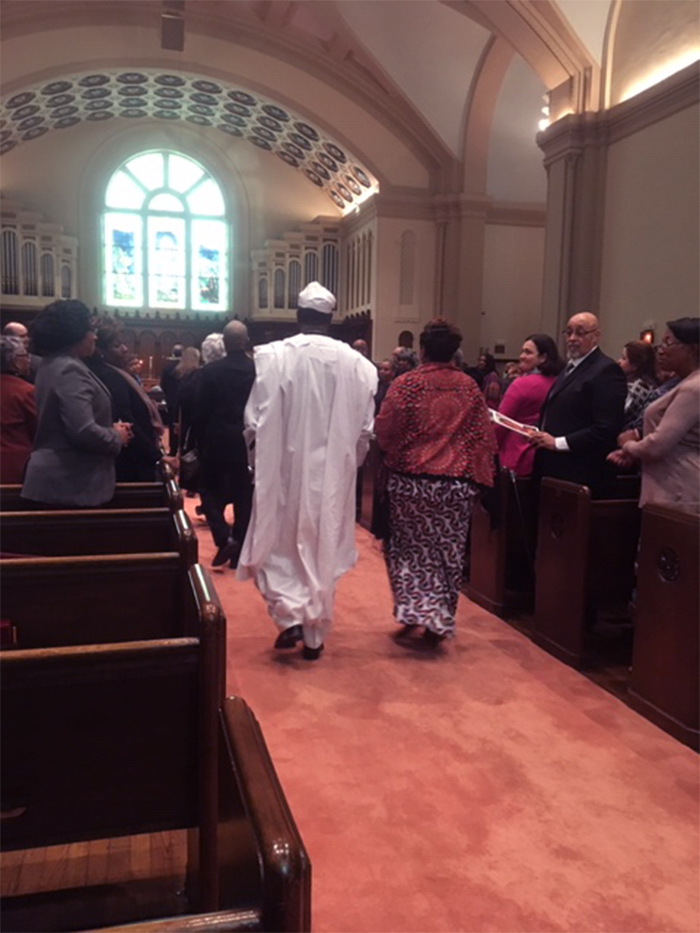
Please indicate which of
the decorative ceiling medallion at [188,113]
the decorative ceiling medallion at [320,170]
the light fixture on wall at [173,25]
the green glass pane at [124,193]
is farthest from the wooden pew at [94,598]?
the green glass pane at [124,193]

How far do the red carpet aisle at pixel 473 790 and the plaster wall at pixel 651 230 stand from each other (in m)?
4.93

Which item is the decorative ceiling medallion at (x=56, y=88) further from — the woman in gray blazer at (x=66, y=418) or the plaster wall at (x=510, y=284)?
the woman in gray blazer at (x=66, y=418)

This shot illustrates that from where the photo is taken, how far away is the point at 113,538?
8.13ft

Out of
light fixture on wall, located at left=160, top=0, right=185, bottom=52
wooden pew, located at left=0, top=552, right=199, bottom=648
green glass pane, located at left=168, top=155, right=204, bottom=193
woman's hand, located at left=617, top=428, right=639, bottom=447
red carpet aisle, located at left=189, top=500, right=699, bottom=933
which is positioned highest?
light fixture on wall, located at left=160, top=0, right=185, bottom=52

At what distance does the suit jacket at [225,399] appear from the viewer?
4.76m

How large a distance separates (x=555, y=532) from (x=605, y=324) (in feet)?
18.0

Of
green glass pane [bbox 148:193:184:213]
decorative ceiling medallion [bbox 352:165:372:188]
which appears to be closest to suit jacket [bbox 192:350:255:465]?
decorative ceiling medallion [bbox 352:165:372:188]

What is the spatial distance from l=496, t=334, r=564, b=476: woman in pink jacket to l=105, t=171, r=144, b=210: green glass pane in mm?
14987

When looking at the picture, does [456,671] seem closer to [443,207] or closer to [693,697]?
[693,697]

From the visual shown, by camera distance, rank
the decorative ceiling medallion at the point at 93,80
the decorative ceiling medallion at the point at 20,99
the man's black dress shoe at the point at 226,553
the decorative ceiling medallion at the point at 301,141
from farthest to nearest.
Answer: the decorative ceiling medallion at the point at 301,141 < the decorative ceiling medallion at the point at 93,80 < the decorative ceiling medallion at the point at 20,99 < the man's black dress shoe at the point at 226,553

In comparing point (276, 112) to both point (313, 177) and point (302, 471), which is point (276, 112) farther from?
point (302, 471)

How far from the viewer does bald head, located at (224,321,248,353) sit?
4.62m

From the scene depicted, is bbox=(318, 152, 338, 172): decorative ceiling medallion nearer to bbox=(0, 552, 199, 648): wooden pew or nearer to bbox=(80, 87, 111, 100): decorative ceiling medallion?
bbox=(80, 87, 111, 100): decorative ceiling medallion

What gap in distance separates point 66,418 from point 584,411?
2.28 metres
